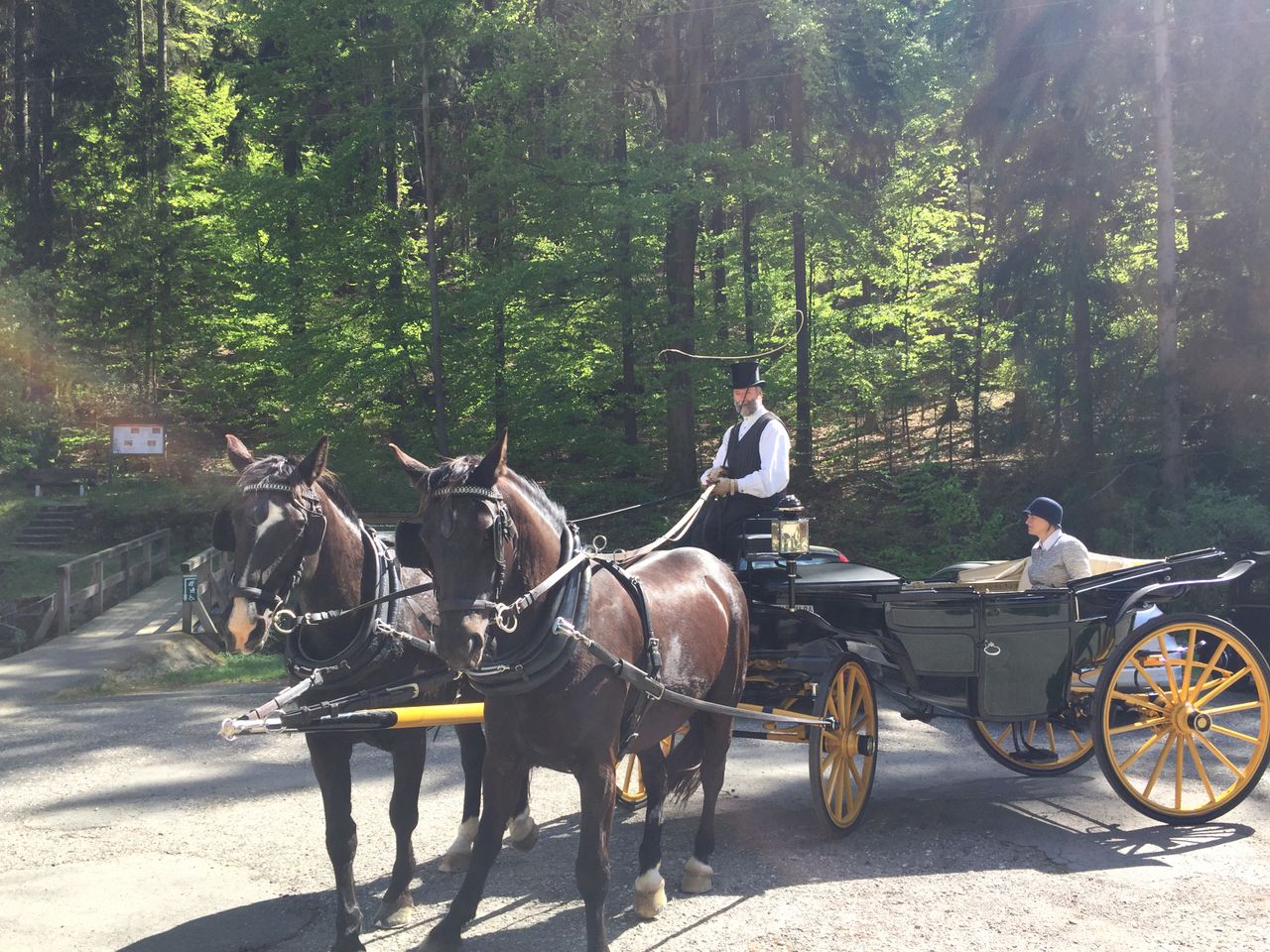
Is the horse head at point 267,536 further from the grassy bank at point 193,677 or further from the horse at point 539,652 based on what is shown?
the grassy bank at point 193,677

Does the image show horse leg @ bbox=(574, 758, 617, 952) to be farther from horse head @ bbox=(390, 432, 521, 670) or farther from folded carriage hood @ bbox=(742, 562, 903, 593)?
folded carriage hood @ bbox=(742, 562, 903, 593)

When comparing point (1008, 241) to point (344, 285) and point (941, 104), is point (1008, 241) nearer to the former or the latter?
point (941, 104)

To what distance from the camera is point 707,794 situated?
5863mm

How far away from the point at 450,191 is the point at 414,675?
744 inches

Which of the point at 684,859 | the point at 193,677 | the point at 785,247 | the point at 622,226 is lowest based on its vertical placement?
the point at 193,677

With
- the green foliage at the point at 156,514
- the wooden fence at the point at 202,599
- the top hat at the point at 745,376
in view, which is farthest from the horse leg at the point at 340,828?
the green foliage at the point at 156,514

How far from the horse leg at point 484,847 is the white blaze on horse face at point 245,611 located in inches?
42.2

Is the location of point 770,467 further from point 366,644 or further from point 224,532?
point 224,532

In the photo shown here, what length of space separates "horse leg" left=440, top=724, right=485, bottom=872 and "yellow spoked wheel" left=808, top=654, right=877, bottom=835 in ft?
5.92

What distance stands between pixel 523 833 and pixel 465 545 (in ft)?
8.95

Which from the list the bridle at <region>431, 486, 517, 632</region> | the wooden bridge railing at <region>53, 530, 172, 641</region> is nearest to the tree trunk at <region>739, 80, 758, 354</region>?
the wooden bridge railing at <region>53, 530, 172, 641</region>

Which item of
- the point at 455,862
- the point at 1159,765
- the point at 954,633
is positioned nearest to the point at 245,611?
the point at 455,862

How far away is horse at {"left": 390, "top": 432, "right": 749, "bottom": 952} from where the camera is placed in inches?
155

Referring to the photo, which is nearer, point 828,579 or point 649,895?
point 649,895
